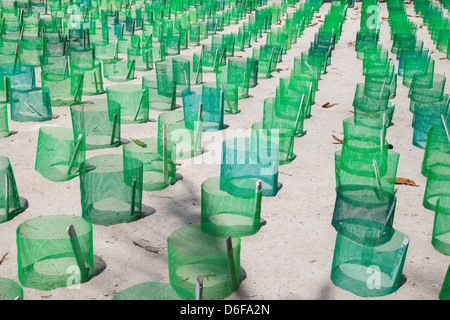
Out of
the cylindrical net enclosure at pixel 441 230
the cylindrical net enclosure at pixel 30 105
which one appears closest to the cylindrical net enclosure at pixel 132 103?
the cylindrical net enclosure at pixel 30 105

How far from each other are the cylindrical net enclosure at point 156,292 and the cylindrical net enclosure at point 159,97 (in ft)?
18.5

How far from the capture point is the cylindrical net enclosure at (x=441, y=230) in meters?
5.58

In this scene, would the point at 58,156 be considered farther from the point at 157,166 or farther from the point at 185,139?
the point at 185,139

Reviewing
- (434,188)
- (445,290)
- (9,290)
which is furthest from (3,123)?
(445,290)

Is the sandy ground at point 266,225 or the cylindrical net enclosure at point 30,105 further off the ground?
the cylindrical net enclosure at point 30,105

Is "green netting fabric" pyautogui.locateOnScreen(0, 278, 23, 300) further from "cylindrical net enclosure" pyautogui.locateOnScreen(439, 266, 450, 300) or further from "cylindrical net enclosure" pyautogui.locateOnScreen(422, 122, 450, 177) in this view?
"cylindrical net enclosure" pyautogui.locateOnScreen(422, 122, 450, 177)

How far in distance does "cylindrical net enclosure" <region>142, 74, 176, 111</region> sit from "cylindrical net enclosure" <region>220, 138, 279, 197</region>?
300cm

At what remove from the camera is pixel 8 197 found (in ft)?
19.1

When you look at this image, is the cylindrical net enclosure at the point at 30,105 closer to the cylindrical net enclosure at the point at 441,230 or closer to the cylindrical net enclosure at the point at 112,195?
the cylindrical net enclosure at the point at 112,195

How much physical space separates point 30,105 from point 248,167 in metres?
4.08

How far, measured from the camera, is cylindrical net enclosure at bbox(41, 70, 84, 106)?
31.9 feet

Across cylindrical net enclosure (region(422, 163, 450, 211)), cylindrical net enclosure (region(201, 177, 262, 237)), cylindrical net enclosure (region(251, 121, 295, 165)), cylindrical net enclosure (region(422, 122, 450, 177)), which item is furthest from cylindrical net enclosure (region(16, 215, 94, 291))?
cylindrical net enclosure (region(422, 122, 450, 177))
